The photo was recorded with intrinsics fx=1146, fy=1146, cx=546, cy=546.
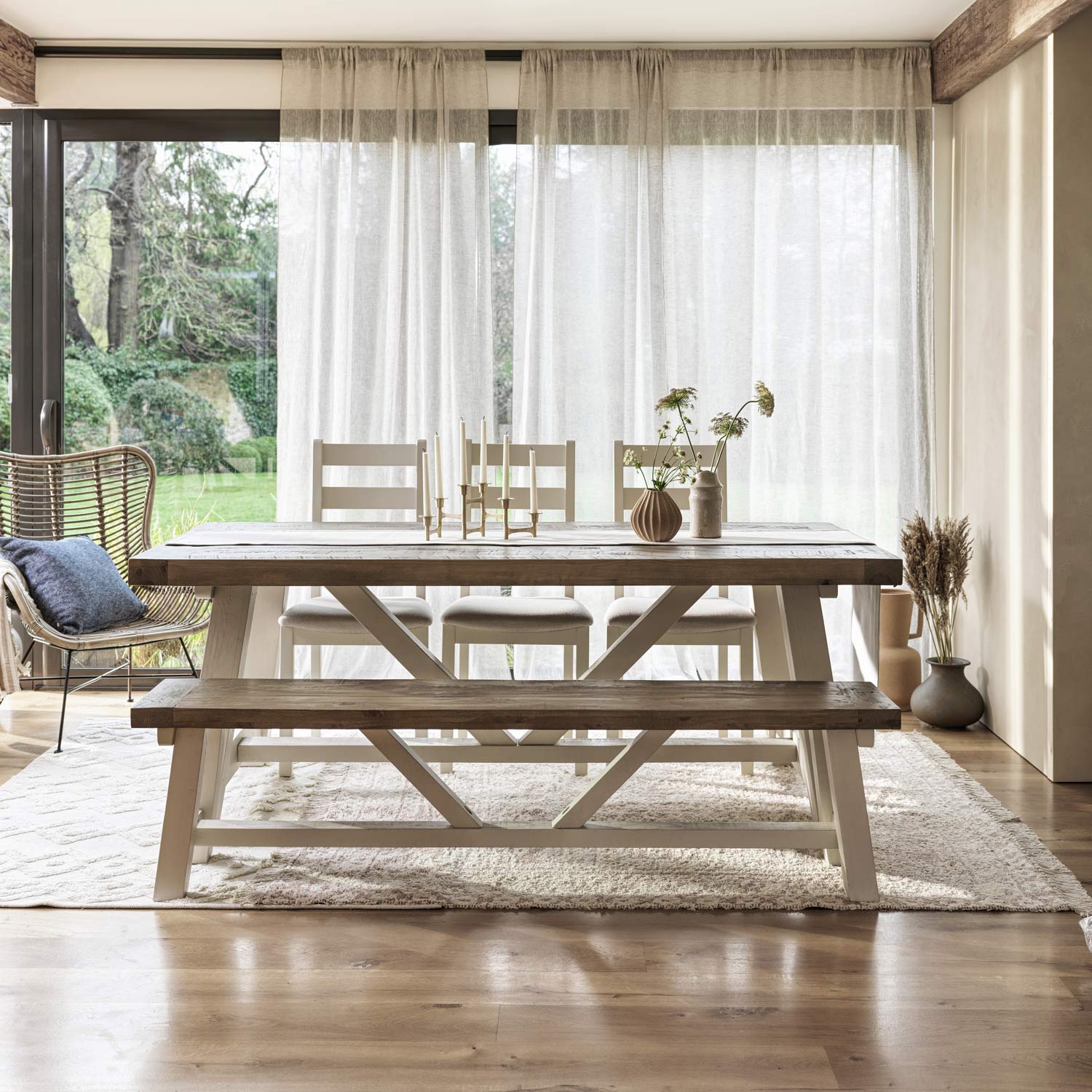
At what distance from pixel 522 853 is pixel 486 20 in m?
2.96

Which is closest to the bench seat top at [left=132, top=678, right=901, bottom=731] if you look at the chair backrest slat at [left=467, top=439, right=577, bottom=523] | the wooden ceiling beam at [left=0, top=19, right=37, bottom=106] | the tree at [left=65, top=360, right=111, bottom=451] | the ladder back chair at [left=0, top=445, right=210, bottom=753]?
the chair backrest slat at [left=467, top=439, right=577, bottom=523]

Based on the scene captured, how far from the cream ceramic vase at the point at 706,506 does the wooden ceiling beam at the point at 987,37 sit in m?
1.71

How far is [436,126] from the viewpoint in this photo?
14.5ft

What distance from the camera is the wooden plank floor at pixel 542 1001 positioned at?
185 centimetres

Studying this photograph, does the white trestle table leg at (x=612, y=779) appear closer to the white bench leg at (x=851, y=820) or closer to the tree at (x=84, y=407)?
the white bench leg at (x=851, y=820)

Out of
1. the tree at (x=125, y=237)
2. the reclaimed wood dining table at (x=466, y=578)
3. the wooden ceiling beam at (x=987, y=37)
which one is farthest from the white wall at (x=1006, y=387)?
the tree at (x=125, y=237)

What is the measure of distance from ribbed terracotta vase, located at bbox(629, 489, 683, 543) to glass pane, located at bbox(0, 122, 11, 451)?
2.98 metres

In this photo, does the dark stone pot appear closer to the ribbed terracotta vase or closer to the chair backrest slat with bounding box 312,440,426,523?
the ribbed terracotta vase

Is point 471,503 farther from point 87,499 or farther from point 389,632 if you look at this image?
Answer: point 87,499

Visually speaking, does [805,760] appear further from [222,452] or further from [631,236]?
[222,452]

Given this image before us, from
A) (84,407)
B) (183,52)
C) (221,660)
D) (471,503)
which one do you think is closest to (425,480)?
(471,503)

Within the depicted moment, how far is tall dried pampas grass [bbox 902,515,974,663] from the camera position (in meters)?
3.97

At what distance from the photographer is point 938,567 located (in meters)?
3.99

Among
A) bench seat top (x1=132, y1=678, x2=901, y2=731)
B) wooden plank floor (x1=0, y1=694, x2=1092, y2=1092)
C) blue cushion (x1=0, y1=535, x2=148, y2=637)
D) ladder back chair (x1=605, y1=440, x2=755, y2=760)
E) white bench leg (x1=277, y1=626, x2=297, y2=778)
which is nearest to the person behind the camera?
wooden plank floor (x1=0, y1=694, x2=1092, y2=1092)
